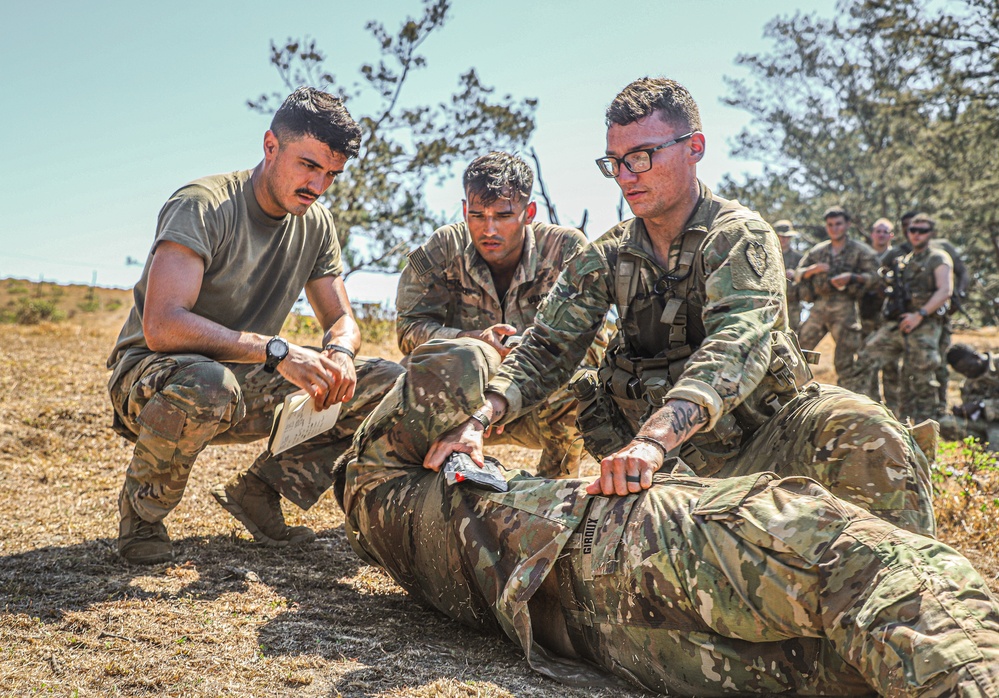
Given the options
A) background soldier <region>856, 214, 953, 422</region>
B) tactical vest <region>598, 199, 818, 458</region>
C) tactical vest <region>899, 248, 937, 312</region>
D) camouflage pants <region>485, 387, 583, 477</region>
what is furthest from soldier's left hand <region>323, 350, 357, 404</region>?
tactical vest <region>899, 248, 937, 312</region>

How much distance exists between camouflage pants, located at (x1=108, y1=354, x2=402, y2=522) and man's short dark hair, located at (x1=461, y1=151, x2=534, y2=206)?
1.44 meters

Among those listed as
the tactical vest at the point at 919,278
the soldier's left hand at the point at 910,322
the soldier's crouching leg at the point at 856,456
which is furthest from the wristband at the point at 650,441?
the tactical vest at the point at 919,278

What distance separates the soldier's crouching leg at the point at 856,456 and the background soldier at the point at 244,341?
1.93 m

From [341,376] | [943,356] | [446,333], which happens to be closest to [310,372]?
[341,376]

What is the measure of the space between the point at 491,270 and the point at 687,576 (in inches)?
137

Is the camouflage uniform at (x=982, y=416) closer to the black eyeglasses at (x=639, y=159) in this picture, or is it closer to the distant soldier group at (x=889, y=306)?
the distant soldier group at (x=889, y=306)

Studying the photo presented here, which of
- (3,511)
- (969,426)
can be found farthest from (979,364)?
(3,511)

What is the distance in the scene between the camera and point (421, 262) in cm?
561

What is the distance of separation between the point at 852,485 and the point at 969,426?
790cm

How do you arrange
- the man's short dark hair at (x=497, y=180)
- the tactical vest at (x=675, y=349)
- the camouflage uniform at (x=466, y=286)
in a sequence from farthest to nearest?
1. the camouflage uniform at (x=466, y=286)
2. the man's short dark hair at (x=497, y=180)
3. the tactical vest at (x=675, y=349)

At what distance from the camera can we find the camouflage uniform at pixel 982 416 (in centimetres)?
961

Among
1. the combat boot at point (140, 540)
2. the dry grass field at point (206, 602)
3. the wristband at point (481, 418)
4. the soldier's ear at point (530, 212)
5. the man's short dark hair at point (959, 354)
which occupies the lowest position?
the dry grass field at point (206, 602)

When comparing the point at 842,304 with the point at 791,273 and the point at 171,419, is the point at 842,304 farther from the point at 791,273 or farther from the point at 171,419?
the point at 171,419

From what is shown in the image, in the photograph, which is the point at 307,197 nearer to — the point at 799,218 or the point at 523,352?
the point at 523,352
